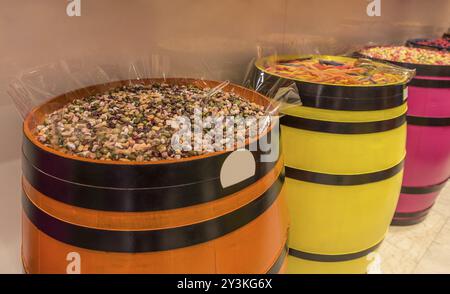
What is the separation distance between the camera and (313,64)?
2.20 meters

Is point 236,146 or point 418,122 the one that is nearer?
point 236,146

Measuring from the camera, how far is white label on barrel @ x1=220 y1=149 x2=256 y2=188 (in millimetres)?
1005

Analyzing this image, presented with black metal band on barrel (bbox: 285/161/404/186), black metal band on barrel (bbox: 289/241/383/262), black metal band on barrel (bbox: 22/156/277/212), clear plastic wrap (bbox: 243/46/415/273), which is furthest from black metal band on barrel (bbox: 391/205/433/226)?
black metal band on barrel (bbox: 22/156/277/212)

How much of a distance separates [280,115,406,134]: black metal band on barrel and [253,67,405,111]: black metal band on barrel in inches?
2.5

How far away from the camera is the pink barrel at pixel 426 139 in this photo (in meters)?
2.46

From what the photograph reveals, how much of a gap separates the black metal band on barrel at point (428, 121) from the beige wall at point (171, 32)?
0.80 m

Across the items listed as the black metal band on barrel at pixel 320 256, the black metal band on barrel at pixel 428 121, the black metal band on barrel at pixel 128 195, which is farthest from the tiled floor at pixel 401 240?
the black metal band on barrel at pixel 428 121

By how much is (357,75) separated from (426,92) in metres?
0.76

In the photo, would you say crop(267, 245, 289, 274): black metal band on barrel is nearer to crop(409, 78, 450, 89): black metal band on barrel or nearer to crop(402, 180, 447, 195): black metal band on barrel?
Answer: crop(409, 78, 450, 89): black metal band on barrel

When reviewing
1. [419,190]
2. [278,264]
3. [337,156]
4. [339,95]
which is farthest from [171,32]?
[419,190]

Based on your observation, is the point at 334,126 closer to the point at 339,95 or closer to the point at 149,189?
the point at 339,95

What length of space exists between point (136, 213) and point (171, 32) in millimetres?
1143
